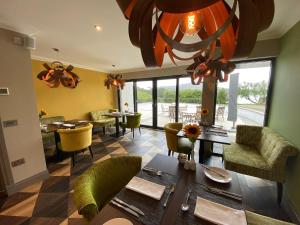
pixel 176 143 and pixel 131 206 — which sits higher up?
pixel 131 206

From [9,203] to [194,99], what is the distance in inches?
203

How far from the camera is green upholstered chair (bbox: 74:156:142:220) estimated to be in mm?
928

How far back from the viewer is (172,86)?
215 inches

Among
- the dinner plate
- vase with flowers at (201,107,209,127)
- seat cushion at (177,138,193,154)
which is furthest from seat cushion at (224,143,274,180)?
the dinner plate

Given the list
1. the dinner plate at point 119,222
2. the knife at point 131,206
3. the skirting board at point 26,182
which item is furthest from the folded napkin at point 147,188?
the skirting board at point 26,182

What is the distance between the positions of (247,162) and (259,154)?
1.67ft

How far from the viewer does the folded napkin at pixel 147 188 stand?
102 cm

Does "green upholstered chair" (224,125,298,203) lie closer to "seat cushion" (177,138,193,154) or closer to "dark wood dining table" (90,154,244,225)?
"seat cushion" (177,138,193,154)

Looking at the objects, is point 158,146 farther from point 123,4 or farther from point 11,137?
point 123,4

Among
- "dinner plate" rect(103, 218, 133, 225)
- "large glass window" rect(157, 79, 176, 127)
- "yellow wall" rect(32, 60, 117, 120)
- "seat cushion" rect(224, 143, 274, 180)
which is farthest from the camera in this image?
"large glass window" rect(157, 79, 176, 127)

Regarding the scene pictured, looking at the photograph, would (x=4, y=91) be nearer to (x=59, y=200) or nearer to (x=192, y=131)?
(x=59, y=200)

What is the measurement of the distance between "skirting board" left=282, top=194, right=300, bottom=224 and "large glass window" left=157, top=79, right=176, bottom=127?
159 inches

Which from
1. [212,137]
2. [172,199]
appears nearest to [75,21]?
[172,199]

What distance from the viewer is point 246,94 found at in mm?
3365
